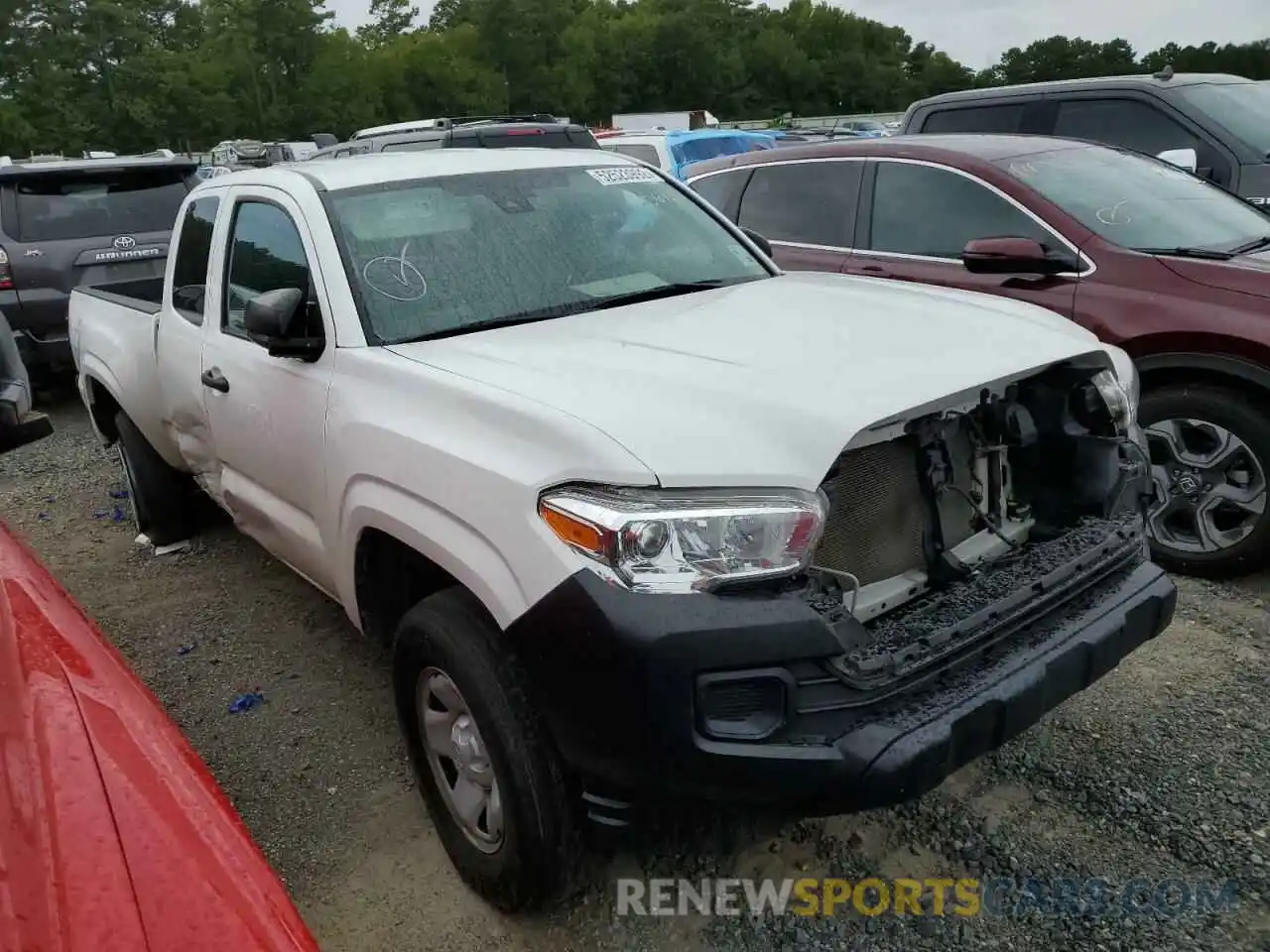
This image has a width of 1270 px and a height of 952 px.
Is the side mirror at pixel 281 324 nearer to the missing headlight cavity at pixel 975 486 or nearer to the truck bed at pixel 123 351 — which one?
the truck bed at pixel 123 351

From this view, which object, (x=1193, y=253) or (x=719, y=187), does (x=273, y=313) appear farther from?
(x=719, y=187)

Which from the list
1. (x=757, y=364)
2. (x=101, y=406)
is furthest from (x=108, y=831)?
(x=101, y=406)

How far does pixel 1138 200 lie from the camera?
188 inches

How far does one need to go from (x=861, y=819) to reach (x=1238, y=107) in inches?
238

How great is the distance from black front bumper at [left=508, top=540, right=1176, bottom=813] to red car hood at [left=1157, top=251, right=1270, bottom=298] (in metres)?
2.73

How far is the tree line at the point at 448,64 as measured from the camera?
56.4m

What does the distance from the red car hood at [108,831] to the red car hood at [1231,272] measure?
401cm

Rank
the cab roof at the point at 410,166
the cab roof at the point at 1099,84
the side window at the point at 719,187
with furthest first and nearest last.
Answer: the cab roof at the point at 1099,84
the side window at the point at 719,187
the cab roof at the point at 410,166

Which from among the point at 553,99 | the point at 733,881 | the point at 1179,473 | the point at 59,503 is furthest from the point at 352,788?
the point at 553,99

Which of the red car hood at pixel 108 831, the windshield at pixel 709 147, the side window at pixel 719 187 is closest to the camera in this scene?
the red car hood at pixel 108 831

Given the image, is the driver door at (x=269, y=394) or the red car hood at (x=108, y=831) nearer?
the red car hood at (x=108, y=831)

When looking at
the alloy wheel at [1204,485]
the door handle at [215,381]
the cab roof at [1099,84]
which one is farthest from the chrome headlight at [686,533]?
the cab roof at [1099,84]

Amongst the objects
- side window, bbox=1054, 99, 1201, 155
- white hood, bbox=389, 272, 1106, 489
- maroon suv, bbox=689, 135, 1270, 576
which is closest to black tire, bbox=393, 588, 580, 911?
white hood, bbox=389, 272, 1106, 489

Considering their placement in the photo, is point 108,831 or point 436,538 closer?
point 108,831
